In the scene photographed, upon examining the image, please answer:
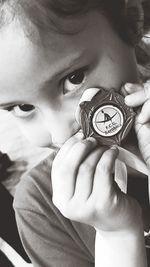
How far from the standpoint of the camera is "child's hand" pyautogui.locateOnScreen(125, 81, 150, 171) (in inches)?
25.3

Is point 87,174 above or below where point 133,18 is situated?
below

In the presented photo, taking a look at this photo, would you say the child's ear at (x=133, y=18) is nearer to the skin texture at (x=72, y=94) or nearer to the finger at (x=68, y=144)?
the skin texture at (x=72, y=94)

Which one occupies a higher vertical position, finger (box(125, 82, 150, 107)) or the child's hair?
the child's hair

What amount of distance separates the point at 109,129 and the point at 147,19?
0.89ft

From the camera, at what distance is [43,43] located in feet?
2.06

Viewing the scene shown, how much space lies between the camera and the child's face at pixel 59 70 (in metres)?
0.63

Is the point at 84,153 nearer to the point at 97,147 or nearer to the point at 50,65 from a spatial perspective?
the point at 97,147

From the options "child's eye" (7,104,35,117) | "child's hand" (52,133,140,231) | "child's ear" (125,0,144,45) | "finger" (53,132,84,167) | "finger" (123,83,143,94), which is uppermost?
"child's ear" (125,0,144,45)

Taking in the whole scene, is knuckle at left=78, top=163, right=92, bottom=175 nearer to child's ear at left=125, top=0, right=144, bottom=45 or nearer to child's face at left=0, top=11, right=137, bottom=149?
child's face at left=0, top=11, right=137, bottom=149

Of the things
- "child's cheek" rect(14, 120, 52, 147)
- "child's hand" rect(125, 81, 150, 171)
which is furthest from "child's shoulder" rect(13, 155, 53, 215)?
"child's hand" rect(125, 81, 150, 171)

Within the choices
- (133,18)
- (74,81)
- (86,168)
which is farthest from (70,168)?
(133,18)

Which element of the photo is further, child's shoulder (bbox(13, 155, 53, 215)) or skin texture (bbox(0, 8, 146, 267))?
child's shoulder (bbox(13, 155, 53, 215))

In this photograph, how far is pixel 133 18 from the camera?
73 cm

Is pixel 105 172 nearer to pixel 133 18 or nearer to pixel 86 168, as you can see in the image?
pixel 86 168
